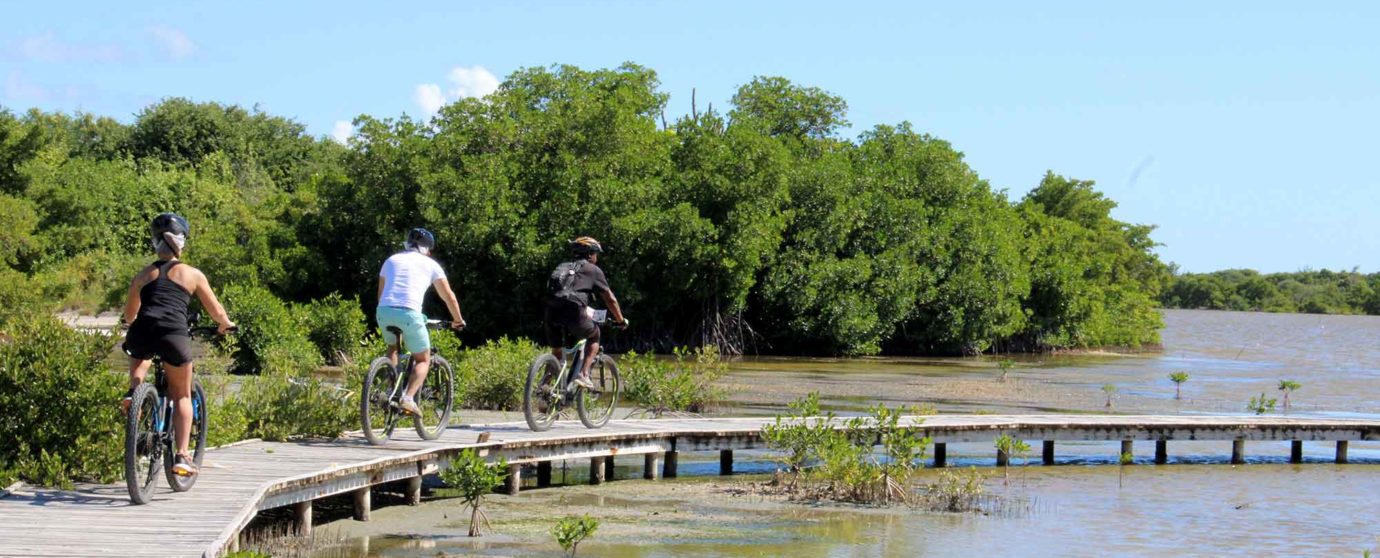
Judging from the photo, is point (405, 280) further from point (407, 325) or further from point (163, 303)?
point (163, 303)

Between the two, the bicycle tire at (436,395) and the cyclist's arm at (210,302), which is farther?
the bicycle tire at (436,395)

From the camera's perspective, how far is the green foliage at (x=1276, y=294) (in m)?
157

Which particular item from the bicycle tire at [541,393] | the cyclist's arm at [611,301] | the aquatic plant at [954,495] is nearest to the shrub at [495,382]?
the bicycle tire at [541,393]

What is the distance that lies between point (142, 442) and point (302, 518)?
1.93 meters

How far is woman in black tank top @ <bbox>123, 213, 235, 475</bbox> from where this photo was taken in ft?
27.8

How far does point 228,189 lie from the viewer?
59.1m

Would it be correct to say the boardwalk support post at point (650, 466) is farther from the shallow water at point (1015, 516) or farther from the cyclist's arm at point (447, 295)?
the cyclist's arm at point (447, 295)

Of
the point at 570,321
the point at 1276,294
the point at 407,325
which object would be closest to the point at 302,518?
the point at 407,325

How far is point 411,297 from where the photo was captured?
11.1 m

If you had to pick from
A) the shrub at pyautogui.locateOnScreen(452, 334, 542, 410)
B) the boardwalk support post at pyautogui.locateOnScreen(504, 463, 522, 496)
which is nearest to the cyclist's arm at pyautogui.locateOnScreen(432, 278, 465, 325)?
the boardwalk support post at pyautogui.locateOnScreen(504, 463, 522, 496)

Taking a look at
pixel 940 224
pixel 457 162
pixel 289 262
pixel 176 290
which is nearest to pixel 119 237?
pixel 289 262

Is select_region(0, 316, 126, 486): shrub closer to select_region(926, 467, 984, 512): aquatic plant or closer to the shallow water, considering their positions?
the shallow water

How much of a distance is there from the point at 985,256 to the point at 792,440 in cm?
3456

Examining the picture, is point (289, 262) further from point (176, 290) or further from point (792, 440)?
point (176, 290)
